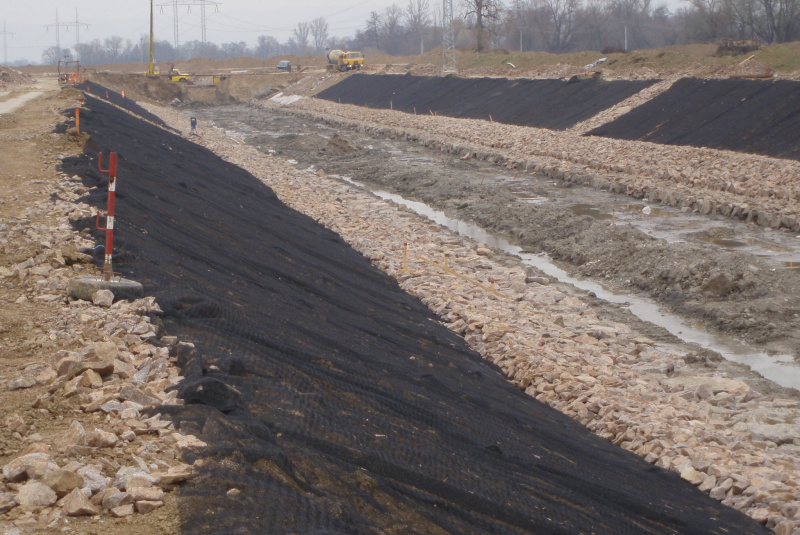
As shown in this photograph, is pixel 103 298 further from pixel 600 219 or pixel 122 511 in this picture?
pixel 600 219

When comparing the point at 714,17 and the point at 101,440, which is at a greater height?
the point at 714,17

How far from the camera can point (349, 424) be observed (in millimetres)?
5207

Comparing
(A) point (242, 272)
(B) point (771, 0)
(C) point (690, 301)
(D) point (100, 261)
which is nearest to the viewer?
(D) point (100, 261)

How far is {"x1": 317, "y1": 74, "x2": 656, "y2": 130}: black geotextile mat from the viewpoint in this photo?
3512 cm

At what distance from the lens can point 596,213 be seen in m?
20.5

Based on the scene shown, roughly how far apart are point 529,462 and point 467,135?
104 ft

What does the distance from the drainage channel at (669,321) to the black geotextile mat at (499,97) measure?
17.7 m

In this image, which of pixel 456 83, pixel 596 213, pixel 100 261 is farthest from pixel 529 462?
pixel 456 83

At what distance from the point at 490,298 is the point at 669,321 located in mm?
2946

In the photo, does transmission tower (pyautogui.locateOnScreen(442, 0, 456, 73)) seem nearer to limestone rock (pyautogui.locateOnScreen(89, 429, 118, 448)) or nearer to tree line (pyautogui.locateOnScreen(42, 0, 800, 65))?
tree line (pyautogui.locateOnScreen(42, 0, 800, 65))

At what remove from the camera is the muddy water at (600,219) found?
11242 mm

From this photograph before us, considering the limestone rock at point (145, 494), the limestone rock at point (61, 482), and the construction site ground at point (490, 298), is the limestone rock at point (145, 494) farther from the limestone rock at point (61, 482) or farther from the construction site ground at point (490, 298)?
the limestone rock at point (61, 482)

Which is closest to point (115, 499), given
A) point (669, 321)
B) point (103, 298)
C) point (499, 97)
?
point (103, 298)

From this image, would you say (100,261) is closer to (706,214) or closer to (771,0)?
(706,214)
